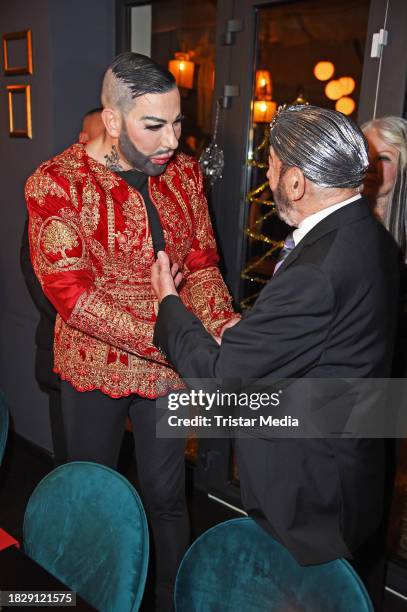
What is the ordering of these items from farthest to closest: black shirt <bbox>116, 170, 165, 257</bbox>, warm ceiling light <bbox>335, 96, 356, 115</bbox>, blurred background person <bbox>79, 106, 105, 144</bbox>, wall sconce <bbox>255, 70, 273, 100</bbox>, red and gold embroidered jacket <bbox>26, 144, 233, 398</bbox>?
blurred background person <bbox>79, 106, 105, 144</bbox> < wall sconce <bbox>255, 70, 273, 100</bbox> < warm ceiling light <bbox>335, 96, 356, 115</bbox> < black shirt <bbox>116, 170, 165, 257</bbox> < red and gold embroidered jacket <bbox>26, 144, 233, 398</bbox>

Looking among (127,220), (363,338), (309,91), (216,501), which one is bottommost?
(216,501)

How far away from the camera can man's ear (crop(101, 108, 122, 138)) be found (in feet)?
5.01

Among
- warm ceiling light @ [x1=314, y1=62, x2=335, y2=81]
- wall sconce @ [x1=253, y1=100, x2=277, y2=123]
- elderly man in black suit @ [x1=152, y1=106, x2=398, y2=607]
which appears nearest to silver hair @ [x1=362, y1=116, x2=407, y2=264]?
elderly man in black suit @ [x1=152, y1=106, x2=398, y2=607]

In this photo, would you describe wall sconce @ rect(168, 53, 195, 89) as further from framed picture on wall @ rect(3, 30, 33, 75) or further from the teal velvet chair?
the teal velvet chair

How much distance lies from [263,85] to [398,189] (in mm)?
908

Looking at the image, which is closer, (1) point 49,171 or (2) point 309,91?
(1) point 49,171

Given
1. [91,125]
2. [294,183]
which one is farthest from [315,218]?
[91,125]

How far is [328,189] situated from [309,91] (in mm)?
1544

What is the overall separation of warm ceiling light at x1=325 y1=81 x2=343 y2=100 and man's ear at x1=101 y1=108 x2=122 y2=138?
3.54 feet

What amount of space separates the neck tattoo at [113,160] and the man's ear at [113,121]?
65 millimetres

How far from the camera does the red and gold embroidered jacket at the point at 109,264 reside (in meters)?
1.55

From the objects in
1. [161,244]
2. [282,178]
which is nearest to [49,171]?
[161,244]

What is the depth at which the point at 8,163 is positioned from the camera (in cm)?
286

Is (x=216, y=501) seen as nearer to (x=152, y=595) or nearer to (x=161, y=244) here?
(x=152, y=595)
